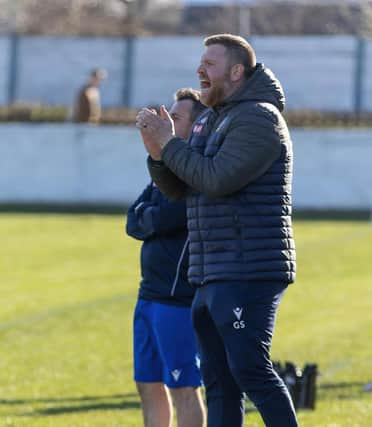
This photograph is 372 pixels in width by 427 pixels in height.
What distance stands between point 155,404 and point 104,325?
19.2 ft

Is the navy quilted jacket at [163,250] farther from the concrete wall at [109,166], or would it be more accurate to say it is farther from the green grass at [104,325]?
the concrete wall at [109,166]

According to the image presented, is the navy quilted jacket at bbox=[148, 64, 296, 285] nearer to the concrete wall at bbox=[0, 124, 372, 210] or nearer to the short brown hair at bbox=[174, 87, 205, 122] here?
the short brown hair at bbox=[174, 87, 205, 122]

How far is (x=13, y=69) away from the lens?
33.7m

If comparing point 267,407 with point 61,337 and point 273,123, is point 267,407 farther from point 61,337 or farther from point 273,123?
point 61,337

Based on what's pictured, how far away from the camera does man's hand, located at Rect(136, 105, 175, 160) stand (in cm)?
542

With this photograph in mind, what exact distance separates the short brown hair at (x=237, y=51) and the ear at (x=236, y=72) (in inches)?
0.6

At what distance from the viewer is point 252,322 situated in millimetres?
5293

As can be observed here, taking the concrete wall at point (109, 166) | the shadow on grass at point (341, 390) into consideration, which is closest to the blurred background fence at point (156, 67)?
the concrete wall at point (109, 166)

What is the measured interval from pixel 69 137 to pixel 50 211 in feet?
7.10

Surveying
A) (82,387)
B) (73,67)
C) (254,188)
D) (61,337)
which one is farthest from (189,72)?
(254,188)

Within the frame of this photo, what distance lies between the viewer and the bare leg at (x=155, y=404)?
21.0 ft

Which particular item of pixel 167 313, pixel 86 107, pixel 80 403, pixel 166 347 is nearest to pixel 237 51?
pixel 167 313

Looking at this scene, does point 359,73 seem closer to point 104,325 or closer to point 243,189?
point 104,325

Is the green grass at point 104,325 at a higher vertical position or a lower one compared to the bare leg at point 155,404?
lower
